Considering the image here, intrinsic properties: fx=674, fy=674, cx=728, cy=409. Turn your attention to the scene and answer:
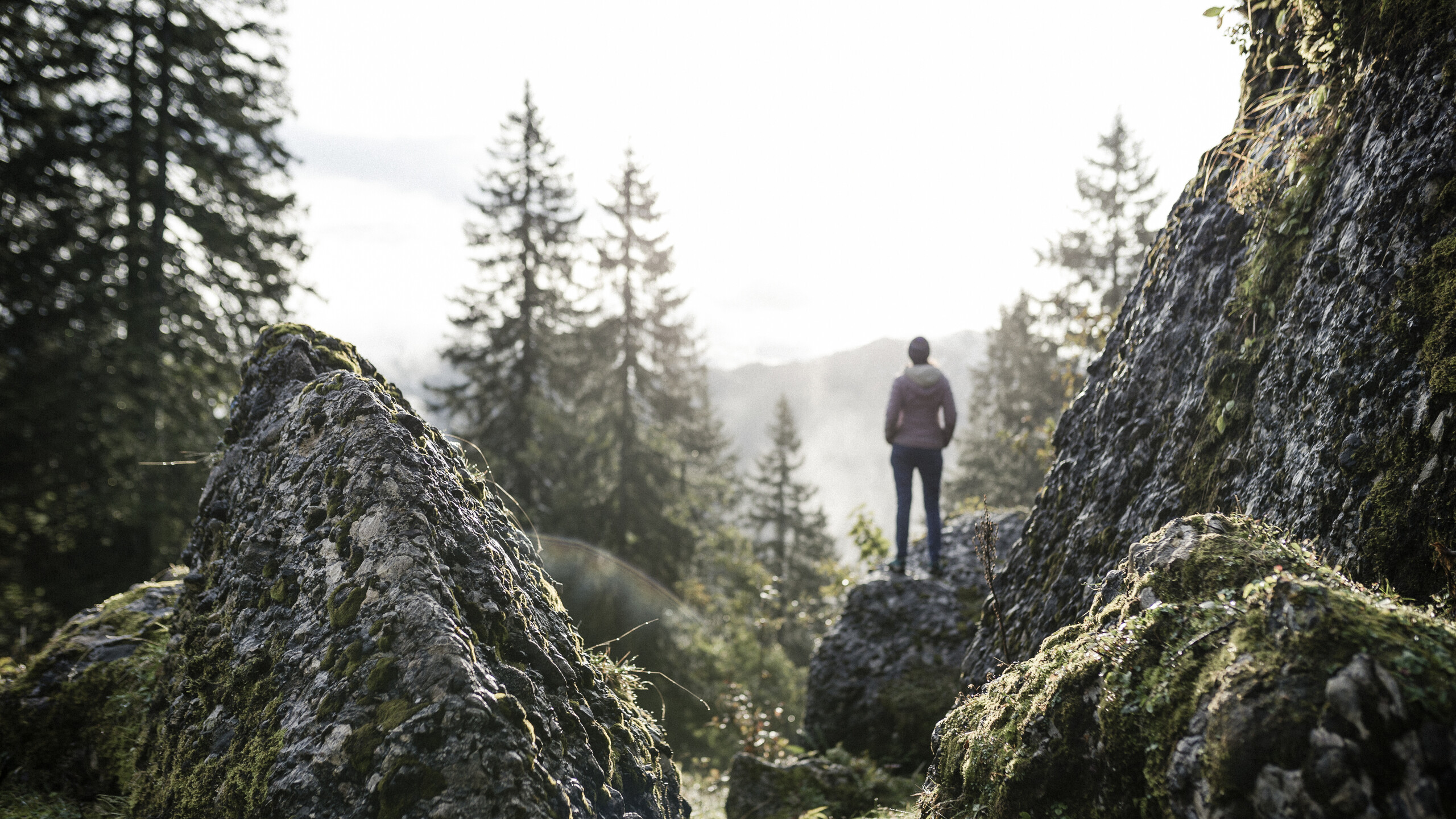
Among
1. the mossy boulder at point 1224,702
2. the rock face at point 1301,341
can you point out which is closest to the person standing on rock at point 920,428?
the rock face at point 1301,341

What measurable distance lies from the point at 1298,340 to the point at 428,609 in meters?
4.09

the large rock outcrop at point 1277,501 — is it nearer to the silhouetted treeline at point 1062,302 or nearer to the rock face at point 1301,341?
the rock face at point 1301,341

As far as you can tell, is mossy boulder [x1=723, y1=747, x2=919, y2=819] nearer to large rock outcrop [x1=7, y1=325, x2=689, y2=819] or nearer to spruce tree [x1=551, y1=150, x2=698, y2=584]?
large rock outcrop [x1=7, y1=325, x2=689, y2=819]

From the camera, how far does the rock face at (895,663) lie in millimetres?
7039

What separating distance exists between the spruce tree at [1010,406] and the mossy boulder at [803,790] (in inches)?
626

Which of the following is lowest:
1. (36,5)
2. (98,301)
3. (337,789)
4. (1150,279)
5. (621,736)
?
(621,736)

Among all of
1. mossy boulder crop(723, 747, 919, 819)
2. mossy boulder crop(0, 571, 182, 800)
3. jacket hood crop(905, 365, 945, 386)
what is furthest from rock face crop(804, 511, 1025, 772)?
mossy boulder crop(0, 571, 182, 800)

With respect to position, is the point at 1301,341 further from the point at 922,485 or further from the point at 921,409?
the point at 922,485

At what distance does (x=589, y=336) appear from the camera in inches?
836

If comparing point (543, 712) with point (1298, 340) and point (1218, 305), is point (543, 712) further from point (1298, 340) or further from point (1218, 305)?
point (1218, 305)

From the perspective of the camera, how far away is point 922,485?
816cm

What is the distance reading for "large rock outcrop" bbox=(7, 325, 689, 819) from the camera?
7.39ft

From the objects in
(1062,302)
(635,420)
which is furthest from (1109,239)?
(635,420)

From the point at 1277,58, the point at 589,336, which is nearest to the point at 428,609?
the point at 1277,58
